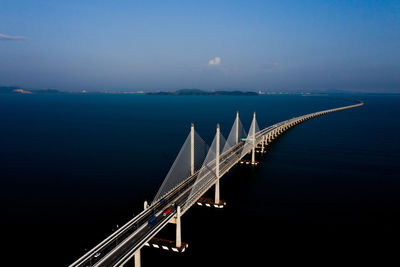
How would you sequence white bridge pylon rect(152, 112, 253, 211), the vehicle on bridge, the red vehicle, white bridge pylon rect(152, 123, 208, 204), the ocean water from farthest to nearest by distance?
white bridge pylon rect(152, 123, 208, 204) < white bridge pylon rect(152, 112, 253, 211) < the ocean water < the red vehicle < the vehicle on bridge

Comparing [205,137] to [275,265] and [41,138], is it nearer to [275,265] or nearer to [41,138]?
[41,138]

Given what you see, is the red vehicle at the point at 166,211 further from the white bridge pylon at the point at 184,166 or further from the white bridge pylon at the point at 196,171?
the white bridge pylon at the point at 184,166

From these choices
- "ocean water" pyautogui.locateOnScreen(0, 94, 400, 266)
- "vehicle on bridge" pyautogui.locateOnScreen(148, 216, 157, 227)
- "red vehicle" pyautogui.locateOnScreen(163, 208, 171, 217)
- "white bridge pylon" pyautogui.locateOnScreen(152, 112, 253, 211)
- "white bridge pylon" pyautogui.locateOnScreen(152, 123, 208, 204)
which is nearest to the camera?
"vehicle on bridge" pyautogui.locateOnScreen(148, 216, 157, 227)

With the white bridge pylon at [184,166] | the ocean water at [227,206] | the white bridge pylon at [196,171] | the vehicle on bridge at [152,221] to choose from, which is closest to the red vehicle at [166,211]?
the vehicle on bridge at [152,221]

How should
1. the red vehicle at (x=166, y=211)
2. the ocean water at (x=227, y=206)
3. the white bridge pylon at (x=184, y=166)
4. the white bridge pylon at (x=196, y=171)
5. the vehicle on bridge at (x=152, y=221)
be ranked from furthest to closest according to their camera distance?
the white bridge pylon at (x=184, y=166) → the white bridge pylon at (x=196, y=171) → the ocean water at (x=227, y=206) → the red vehicle at (x=166, y=211) → the vehicle on bridge at (x=152, y=221)

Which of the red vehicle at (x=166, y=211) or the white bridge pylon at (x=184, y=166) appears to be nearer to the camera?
the red vehicle at (x=166, y=211)

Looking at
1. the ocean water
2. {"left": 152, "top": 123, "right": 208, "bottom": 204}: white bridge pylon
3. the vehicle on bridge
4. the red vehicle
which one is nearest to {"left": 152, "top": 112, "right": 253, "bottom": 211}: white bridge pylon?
{"left": 152, "top": 123, "right": 208, "bottom": 204}: white bridge pylon

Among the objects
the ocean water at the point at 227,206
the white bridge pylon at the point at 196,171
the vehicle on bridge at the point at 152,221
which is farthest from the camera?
the white bridge pylon at the point at 196,171

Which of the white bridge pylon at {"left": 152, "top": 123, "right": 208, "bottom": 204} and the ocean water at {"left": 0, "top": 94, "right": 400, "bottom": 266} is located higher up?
the white bridge pylon at {"left": 152, "top": 123, "right": 208, "bottom": 204}

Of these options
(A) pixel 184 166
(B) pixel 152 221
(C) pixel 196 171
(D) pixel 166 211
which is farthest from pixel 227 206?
(A) pixel 184 166

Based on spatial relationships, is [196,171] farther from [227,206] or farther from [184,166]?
[227,206]

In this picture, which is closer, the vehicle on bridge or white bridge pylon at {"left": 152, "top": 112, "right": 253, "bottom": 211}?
the vehicle on bridge

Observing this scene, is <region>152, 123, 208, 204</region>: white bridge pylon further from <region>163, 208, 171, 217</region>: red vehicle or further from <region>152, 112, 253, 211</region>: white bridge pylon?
<region>163, 208, 171, 217</region>: red vehicle
